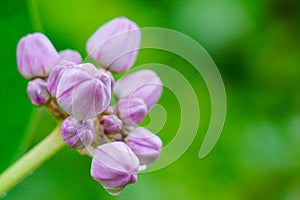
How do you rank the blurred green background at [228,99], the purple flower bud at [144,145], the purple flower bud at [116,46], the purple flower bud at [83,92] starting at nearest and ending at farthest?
the purple flower bud at [83,92], the purple flower bud at [144,145], the purple flower bud at [116,46], the blurred green background at [228,99]

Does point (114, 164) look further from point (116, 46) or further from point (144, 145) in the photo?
point (116, 46)

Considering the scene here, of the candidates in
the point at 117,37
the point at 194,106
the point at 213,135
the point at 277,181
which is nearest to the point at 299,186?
the point at 277,181

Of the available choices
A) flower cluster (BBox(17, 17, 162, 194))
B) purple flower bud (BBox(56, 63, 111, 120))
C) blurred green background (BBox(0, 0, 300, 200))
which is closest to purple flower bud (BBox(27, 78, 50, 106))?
flower cluster (BBox(17, 17, 162, 194))

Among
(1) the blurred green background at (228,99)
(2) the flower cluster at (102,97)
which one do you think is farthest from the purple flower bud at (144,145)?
(1) the blurred green background at (228,99)

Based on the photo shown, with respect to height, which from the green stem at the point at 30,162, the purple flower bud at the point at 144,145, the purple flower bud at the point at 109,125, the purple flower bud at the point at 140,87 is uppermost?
the purple flower bud at the point at 109,125

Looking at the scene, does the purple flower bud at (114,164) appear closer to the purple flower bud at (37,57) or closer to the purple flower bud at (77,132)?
the purple flower bud at (77,132)

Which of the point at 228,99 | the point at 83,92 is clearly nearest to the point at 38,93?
the point at 83,92

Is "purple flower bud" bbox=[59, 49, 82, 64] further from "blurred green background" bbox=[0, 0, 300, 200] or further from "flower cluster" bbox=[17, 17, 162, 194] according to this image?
"blurred green background" bbox=[0, 0, 300, 200]
